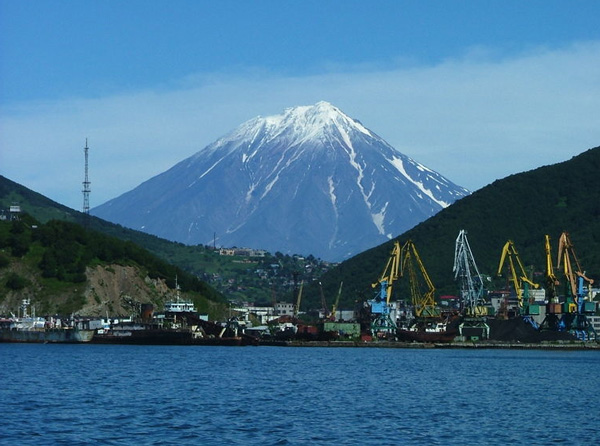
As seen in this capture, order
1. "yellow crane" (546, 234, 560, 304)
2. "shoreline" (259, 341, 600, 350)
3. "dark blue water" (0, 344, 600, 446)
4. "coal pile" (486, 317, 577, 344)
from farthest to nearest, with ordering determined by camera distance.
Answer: "yellow crane" (546, 234, 560, 304), "coal pile" (486, 317, 577, 344), "shoreline" (259, 341, 600, 350), "dark blue water" (0, 344, 600, 446)

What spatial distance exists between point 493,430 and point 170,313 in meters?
128

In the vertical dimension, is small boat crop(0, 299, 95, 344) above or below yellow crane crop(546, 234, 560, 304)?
below

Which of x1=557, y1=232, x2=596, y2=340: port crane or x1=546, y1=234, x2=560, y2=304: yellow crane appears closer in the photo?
x1=557, y1=232, x2=596, y2=340: port crane

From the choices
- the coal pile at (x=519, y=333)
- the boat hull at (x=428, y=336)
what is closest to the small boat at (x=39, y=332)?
the boat hull at (x=428, y=336)

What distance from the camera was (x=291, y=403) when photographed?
243 ft

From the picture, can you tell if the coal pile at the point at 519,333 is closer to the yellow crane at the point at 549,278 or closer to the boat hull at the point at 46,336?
the yellow crane at the point at 549,278

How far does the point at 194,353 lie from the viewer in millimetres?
145500

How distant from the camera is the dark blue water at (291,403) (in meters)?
58.6

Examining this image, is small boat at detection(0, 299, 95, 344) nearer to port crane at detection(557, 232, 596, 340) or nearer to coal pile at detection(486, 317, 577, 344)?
coal pile at detection(486, 317, 577, 344)

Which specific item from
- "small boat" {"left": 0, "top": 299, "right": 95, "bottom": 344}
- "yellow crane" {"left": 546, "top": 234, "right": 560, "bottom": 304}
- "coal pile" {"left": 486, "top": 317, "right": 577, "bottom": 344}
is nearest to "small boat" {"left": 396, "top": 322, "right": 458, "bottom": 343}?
"coal pile" {"left": 486, "top": 317, "right": 577, "bottom": 344}

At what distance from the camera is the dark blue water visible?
5859 cm

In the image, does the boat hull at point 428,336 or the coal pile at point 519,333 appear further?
the boat hull at point 428,336

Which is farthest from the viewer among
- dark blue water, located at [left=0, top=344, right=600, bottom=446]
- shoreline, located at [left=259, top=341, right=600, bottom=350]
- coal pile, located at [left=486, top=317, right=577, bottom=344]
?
coal pile, located at [left=486, top=317, right=577, bottom=344]

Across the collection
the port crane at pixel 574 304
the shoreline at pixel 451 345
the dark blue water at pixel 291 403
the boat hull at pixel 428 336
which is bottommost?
the dark blue water at pixel 291 403
